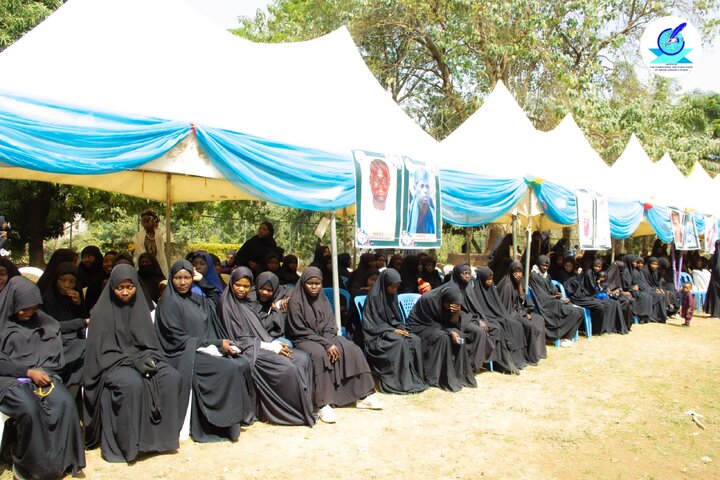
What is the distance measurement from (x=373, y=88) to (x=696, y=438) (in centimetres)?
490

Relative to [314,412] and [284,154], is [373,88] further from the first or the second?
[314,412]

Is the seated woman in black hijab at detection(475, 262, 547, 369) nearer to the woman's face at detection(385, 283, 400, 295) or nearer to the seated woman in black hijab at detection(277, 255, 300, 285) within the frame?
the woman's face at detection(385, 283, 400, 295)

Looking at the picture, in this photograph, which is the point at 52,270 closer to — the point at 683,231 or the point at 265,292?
the point at 265,292

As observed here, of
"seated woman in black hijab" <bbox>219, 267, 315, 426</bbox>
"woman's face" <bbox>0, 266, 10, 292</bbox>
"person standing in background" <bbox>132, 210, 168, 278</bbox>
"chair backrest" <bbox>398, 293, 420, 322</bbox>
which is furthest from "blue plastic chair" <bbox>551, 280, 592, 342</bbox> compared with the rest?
"woman's face" <bbox>0, 266, 10, 292</bbox>

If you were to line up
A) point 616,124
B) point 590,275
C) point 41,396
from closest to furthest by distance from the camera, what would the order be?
1. point 41,396
2. point 590,275
3. point 616,124

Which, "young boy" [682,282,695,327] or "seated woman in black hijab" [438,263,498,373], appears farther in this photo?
"young boy" [682,282,695,327]

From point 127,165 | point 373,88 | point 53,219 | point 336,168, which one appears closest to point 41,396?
point 127,165

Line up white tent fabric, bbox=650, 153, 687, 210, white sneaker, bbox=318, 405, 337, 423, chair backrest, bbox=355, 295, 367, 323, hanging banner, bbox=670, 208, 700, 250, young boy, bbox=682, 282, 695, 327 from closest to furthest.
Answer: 1. white sneaker, bbox=318, 405, 337, 423
2. chair backrest, bbox=355, 295, 367, 323
3. young boy, bbox=682, 282, 695, 327
4. hanging banner, bbox=670, 208, 700, 250
5. white tent fabric, bbox=650, 153, 687, 210

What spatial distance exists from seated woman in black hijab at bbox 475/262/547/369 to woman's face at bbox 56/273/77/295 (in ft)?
13.5

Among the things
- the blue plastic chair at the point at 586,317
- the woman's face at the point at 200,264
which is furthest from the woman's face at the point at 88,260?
the blue plastic chair at the point at 586,317

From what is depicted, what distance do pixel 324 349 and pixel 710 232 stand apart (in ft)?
39.4

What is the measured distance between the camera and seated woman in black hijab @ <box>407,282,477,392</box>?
5.52 meters

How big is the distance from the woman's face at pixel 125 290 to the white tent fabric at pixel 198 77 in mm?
1247

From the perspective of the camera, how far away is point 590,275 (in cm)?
906
